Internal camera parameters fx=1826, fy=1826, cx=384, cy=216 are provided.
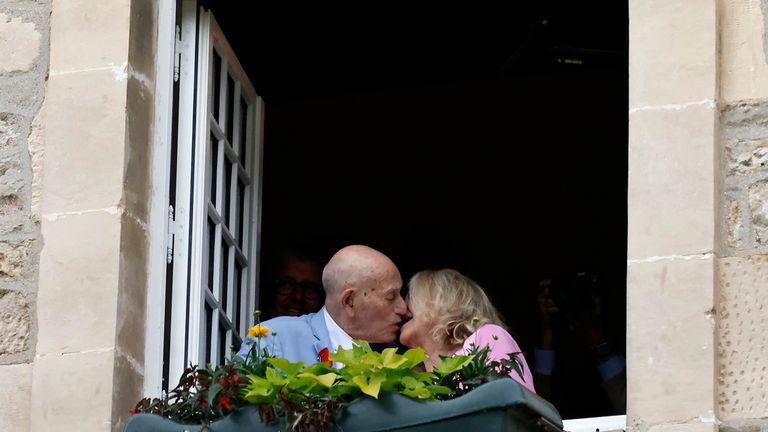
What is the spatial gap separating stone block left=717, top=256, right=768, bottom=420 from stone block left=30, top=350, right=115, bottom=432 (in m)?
1.63

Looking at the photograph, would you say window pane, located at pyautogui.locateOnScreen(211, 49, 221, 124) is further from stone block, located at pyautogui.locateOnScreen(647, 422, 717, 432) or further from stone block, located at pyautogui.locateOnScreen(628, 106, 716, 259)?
stone block, located at pyautogui.locateOnScreen(647, 422, 717, 432)

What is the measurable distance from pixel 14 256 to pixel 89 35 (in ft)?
2.25

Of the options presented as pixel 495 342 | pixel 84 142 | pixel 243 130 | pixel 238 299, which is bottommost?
pixel 495 342

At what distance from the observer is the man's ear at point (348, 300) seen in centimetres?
557

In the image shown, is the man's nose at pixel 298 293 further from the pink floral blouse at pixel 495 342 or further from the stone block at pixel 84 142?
the stone block at pixel 84 142

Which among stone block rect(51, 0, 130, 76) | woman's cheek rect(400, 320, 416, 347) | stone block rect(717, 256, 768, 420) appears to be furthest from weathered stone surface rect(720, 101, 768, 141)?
stone block rect(51, 0, 130, 76)

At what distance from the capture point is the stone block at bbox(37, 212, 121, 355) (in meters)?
→ 5.03

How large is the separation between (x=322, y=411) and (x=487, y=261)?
182 inches

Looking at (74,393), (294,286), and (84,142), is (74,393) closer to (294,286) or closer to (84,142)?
(84,142)

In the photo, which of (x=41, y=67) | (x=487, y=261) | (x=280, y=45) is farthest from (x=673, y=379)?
(x=487, y=261)

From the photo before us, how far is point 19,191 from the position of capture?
5281 millimetres

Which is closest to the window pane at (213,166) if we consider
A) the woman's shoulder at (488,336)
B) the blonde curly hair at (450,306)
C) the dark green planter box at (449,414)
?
the blonde curly hair at (450,306)

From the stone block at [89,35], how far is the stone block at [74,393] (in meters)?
0.88

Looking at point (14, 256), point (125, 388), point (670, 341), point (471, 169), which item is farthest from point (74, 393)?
point (471, 169)
